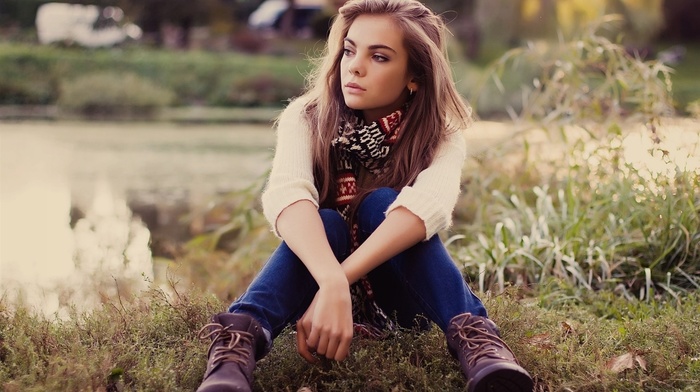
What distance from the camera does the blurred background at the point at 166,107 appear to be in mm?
4082

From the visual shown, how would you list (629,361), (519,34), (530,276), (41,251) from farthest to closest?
(519,34) → (41,251) → (530,276) → (629,361)

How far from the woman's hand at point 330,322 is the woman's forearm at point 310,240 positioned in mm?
24

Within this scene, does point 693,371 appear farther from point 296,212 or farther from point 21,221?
point 21,221

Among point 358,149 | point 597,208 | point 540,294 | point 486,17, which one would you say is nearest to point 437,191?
point 358,149

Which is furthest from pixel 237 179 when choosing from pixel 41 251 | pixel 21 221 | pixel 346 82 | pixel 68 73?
pixel 68 73

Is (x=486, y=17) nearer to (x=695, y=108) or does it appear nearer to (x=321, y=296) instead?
(x=695, y=108)

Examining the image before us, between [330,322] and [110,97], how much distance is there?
40.6 feet

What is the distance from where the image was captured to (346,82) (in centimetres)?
233

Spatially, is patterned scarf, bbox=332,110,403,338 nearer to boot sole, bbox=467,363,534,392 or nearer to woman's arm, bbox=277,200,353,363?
woman's arm, bbox=277,200,353,363

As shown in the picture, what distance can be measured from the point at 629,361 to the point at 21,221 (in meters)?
3.93

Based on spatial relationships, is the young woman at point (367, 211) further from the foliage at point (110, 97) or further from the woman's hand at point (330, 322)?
the foliage at point (110, 97)

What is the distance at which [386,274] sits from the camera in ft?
7.23

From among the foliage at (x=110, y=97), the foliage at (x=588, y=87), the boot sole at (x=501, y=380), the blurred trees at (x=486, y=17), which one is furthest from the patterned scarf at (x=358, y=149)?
the foliage at (x=110, y=97)

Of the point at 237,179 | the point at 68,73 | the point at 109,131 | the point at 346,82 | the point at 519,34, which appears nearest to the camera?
the point at 346,82
